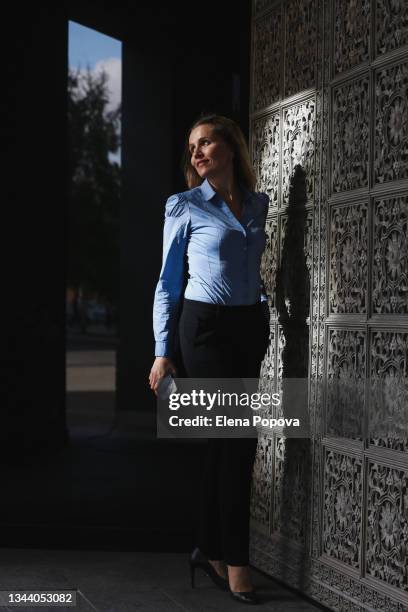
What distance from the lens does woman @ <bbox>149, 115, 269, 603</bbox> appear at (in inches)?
135

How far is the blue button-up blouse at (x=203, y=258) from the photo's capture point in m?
3.42

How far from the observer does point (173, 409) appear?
3.55 m

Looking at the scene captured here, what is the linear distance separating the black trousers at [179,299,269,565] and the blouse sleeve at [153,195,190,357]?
0.06 m

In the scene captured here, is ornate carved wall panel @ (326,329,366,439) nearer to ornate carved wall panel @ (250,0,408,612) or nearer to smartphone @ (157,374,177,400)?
ornate carved wall panel @ (250,0,408,612)

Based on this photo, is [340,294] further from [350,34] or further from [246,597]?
[246,597]

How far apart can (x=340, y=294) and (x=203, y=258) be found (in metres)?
0.54

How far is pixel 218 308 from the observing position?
3.41 m

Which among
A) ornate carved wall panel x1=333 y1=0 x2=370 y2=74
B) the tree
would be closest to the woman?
ornate carved wall panel x1=333 y1=0 x2=370 y2=74

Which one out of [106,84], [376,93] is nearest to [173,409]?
→ [376,93]

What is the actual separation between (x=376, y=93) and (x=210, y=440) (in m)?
1.48

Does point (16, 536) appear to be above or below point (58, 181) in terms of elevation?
below

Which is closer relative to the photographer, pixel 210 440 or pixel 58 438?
pixel 210 440

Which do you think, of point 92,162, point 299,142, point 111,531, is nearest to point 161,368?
point 299,142

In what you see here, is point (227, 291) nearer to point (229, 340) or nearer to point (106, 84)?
point (229, 340)
